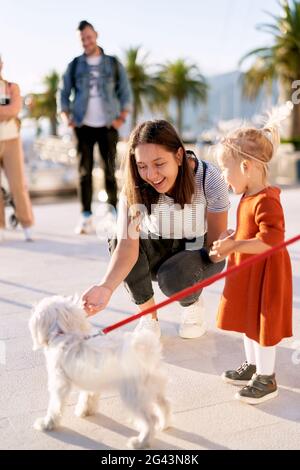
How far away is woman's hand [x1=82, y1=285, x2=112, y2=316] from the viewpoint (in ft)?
7.74

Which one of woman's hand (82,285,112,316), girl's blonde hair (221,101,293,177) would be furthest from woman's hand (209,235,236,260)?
woman's hand (82,285,112,316)

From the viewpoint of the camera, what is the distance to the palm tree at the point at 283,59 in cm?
2262

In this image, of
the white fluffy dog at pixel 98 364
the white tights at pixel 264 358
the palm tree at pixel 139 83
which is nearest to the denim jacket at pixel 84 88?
the white tights at pixel 264 358

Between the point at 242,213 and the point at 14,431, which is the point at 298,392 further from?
the point at 14,431

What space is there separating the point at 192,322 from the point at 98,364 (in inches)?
48.5

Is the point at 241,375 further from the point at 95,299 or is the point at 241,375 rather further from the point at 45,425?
the point at 45,425

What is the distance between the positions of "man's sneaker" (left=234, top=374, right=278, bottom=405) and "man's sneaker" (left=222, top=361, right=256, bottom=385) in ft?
0.45

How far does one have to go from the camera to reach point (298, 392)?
8.21 feet

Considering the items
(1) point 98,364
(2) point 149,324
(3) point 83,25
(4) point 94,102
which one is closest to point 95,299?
(1) point 98,364

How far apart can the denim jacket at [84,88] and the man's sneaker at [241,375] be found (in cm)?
382

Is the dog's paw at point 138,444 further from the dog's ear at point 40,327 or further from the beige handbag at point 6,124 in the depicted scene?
the beige handbag at point 6,124

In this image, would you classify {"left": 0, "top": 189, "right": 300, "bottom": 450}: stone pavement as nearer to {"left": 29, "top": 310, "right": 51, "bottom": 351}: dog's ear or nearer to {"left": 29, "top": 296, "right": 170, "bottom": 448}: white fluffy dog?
{"left": 29, "top": 296, "right": 170, "bottom": 448}: white fluffy dog

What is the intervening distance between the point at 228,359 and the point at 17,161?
3574mm

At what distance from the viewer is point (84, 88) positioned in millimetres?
5957
